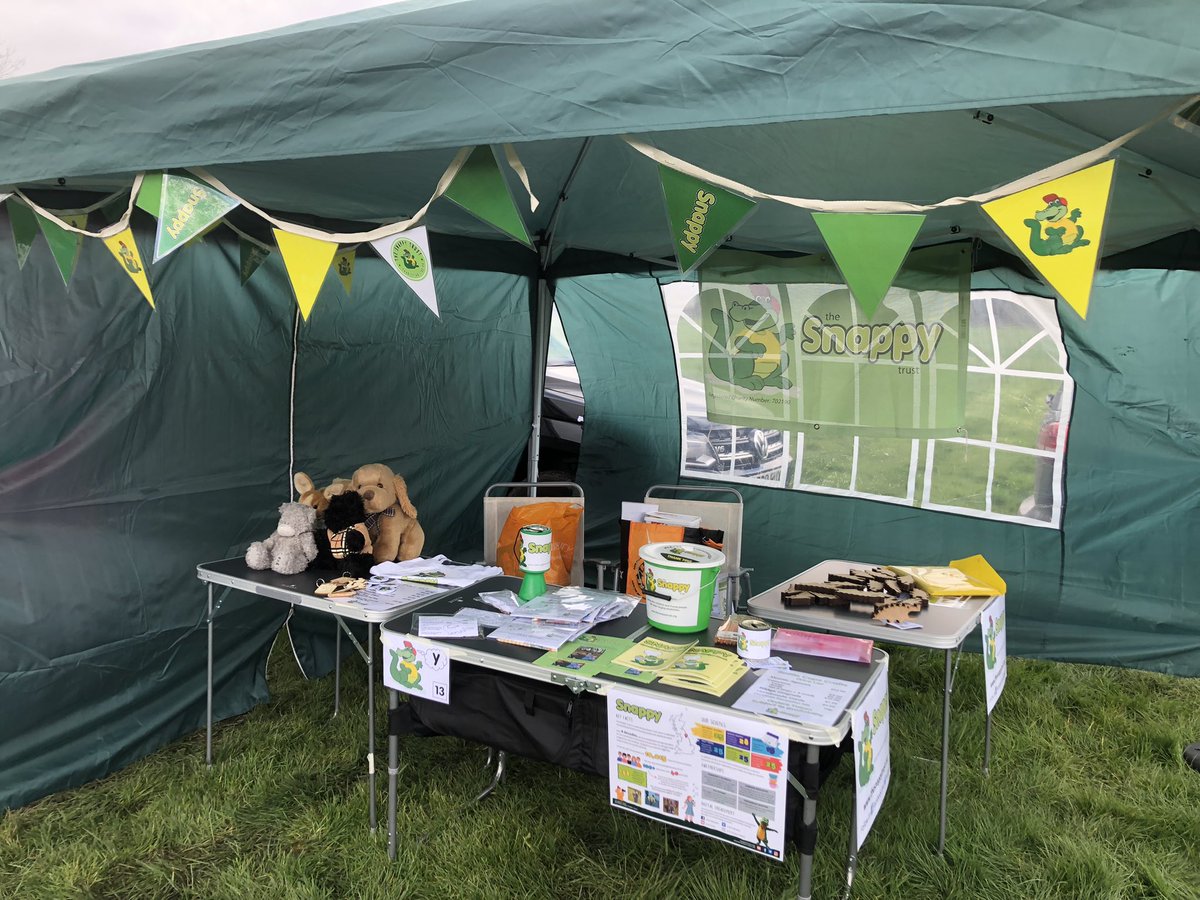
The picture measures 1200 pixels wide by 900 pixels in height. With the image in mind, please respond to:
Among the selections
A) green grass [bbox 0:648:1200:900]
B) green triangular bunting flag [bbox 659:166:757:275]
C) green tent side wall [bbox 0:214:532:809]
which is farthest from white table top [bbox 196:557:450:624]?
green triangular bunting flag [bbox 659:166:757:275]

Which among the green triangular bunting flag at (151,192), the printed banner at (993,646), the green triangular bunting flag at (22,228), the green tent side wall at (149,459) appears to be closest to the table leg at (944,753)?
the printed banner at (993,646)

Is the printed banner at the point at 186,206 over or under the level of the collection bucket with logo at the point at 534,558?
over

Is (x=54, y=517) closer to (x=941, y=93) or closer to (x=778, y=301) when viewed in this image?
(x=941, y=93)

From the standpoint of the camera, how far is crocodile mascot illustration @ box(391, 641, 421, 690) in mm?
1851

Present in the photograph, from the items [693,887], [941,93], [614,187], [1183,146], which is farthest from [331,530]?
[1183,146]

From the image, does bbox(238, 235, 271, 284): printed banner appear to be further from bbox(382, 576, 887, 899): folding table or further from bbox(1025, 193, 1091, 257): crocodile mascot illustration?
bbox(1025, 193, 1091, 257): crocodile mascot illustration

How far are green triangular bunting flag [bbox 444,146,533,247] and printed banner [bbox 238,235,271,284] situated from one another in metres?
1.41

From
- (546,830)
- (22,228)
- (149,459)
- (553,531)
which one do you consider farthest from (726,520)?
(22,228)

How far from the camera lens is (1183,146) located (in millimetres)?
1823

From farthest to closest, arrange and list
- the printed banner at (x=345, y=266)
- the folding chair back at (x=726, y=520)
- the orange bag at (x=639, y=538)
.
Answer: the folding chair back at (x=726, y=520)
the orange bag at (x=639, y=538)
the printed banner at (x=345, y=266)

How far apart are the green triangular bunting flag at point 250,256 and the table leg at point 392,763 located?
1684 mm

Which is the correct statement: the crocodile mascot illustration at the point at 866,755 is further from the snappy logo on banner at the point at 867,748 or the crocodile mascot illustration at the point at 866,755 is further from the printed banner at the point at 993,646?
the printed banner at the point at 993,646

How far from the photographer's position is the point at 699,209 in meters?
1.62

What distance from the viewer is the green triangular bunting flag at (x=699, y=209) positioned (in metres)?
1.58
